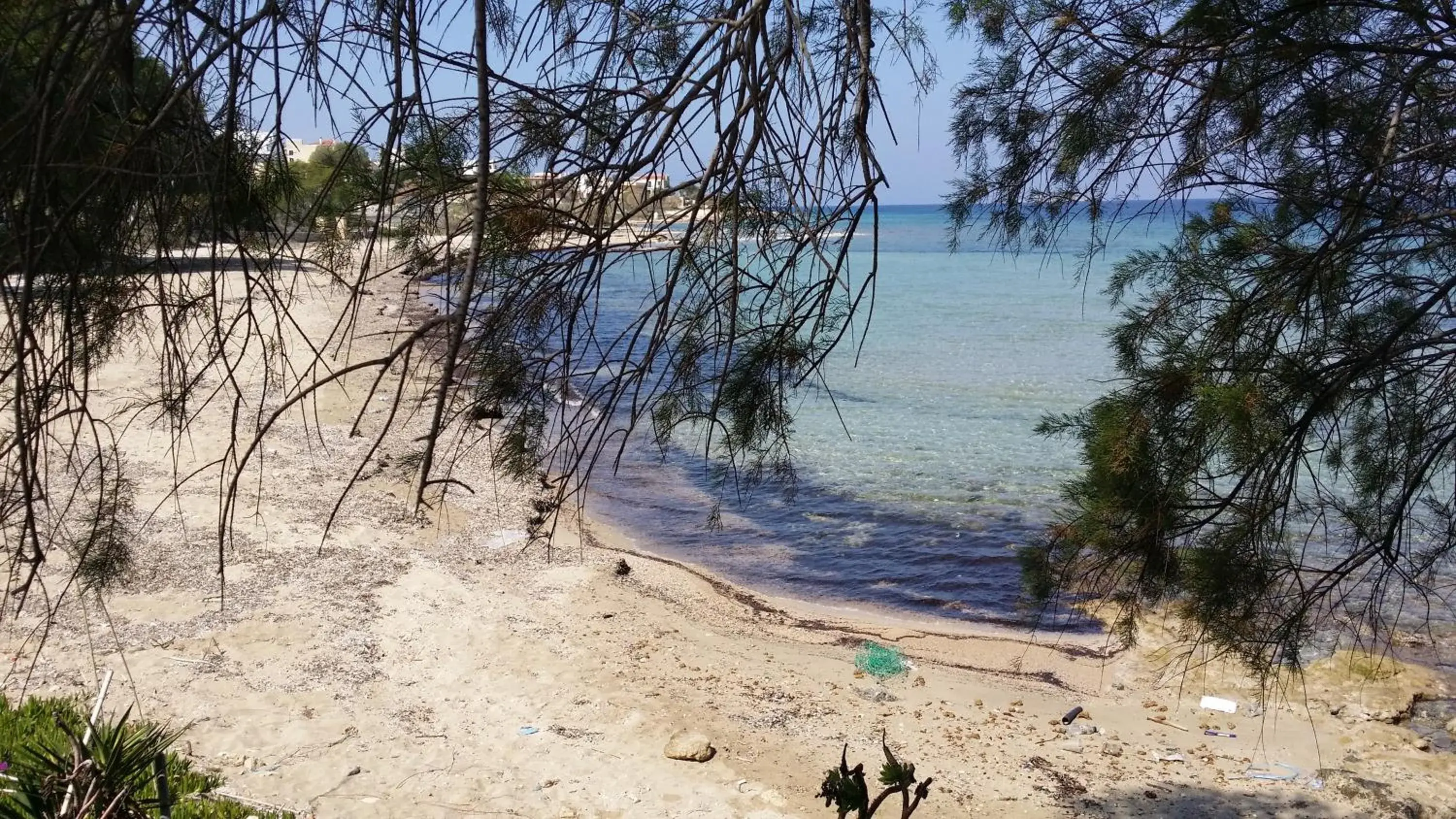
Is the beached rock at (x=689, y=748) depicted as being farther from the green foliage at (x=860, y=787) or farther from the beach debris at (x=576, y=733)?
the green foliage at (x=860, y=787)

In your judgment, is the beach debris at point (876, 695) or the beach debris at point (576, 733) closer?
the beach debris at point (576, 733)

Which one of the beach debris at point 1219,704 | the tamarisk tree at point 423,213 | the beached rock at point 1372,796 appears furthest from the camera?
the beach debris at point 1219,704

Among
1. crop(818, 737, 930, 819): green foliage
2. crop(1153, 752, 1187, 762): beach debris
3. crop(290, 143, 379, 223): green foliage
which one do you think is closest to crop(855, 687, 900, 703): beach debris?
crop(1153, 752, 1187, 762): beach debris

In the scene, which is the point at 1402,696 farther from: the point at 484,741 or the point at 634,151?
the point at 634,151

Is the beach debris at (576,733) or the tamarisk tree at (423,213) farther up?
the tamarisk tree at (423,213)

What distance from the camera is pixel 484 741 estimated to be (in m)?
5.04

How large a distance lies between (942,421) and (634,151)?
1213 centimetres

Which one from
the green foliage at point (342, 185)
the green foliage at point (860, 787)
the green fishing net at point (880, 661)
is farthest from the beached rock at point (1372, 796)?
the green foliage at point (342, 185)

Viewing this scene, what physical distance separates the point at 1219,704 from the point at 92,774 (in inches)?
220

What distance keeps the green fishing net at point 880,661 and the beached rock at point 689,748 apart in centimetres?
168

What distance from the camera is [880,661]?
6.83m

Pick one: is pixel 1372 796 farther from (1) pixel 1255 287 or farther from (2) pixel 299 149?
(2) pixel 299 149

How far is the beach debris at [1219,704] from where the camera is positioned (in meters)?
6.05

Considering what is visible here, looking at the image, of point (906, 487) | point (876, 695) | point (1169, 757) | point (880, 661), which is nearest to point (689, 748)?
point (876, 695)
